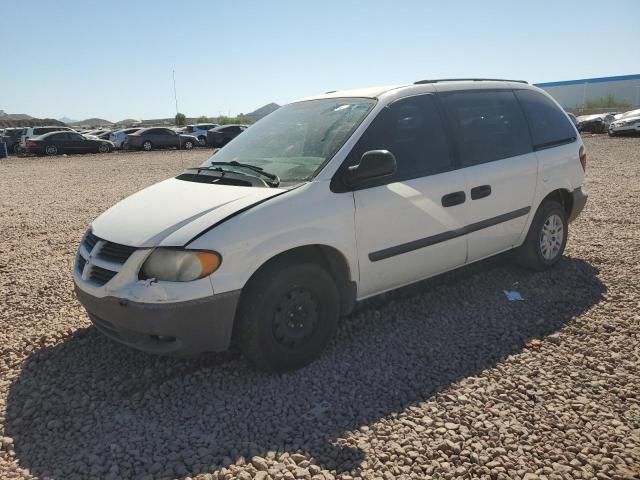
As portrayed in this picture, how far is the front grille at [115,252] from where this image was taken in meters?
3.24

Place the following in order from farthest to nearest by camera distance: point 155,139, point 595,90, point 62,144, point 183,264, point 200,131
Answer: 1. point 595,90
2. point 200,131
3. point 155,139
4. point 62,144
5. point 183,264

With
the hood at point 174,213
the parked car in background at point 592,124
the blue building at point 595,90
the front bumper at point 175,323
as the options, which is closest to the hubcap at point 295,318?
the front bumper at point 175,323

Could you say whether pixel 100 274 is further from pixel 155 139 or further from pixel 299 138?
pixel 155 139

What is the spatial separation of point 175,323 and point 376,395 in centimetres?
129

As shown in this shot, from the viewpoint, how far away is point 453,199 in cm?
420

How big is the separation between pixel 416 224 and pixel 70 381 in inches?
104

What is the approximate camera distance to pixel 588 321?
4.22 meters

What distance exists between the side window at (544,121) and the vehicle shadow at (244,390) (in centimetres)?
154

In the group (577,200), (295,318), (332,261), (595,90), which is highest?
(595,90)

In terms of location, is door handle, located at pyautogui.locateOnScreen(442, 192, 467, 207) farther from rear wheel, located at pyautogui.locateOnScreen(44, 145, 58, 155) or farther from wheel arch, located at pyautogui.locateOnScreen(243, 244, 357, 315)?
rear wheel, located at pyautogui.locateOnScreen(44, 145, 58, 155)

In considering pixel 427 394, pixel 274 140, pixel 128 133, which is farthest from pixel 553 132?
pixel 128 133

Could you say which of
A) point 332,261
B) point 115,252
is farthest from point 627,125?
point 115,252

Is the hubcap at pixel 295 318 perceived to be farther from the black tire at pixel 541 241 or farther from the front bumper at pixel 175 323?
the black tire at pixel 541 241

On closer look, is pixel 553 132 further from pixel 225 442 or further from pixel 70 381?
pixel 70 381
